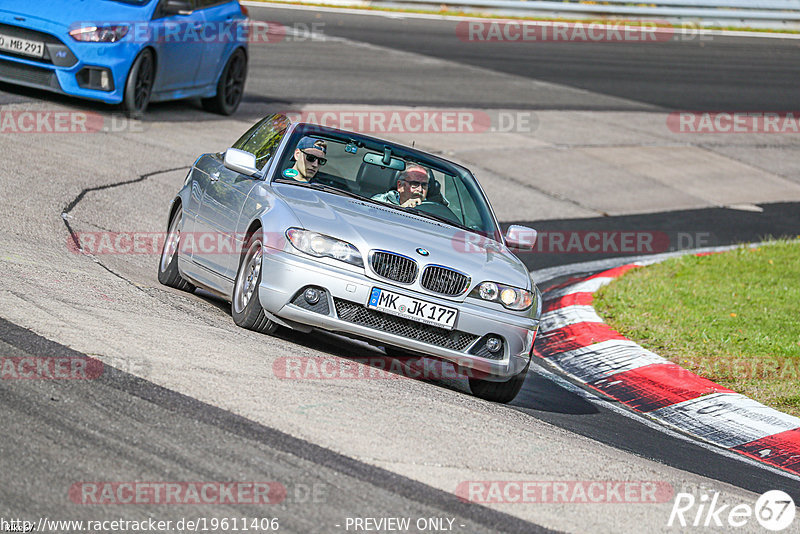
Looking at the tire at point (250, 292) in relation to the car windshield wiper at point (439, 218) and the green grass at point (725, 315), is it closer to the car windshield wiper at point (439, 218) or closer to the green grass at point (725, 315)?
the car windshield wiper at point (439, 218)

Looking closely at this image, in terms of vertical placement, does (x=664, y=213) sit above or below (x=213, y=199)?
below

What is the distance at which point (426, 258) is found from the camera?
22.8 ft

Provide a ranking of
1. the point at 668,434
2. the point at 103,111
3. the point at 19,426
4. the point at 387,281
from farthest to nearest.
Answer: the point at 103,111
the point at 668,434
the point at 387,281
the point at 19,426

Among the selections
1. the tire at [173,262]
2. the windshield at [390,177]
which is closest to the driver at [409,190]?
the windshield at [390,177]

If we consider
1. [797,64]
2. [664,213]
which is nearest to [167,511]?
[664,213]

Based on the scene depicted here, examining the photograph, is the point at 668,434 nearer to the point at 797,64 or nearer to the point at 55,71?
the point at 55,71

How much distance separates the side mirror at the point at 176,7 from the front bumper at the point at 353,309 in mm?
8200

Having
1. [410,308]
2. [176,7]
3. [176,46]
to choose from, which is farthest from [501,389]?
[176,7]

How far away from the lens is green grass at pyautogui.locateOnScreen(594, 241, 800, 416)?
877cm

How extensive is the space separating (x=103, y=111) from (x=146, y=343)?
8865mm

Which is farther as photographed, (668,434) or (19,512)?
(668,434)

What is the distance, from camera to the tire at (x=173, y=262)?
28.6ft

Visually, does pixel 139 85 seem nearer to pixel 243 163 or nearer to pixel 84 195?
pixel 84 195

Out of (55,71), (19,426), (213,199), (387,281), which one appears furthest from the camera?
(55,71)
